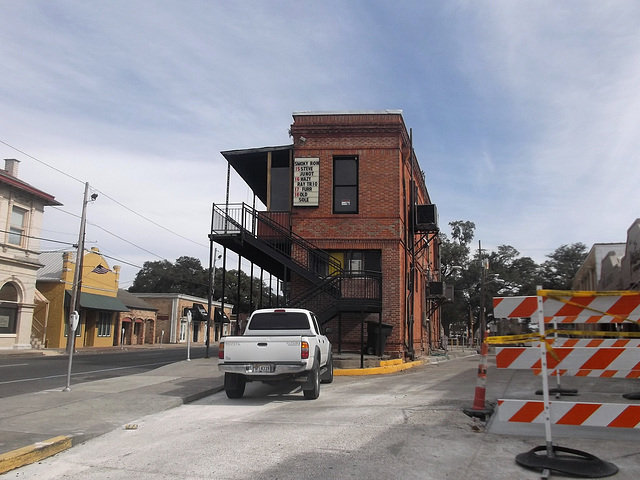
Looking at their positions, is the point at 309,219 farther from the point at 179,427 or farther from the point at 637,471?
the point at 637,471

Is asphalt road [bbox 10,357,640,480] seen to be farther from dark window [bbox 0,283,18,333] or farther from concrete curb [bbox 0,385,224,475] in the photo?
dark window [bbox 0,283,18,333]

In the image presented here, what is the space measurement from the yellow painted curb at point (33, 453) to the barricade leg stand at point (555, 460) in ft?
17.1

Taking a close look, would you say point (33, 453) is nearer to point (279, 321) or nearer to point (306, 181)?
point (279, 321)

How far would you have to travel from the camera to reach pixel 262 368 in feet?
31.9

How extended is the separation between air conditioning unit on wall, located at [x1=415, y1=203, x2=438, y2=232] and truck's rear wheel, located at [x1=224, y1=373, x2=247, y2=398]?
13.7 metres

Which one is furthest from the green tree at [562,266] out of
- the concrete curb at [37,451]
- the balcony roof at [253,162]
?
the concrete curb at [37,451]

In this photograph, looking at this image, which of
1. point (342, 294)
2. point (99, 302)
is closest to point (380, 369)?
point (342, 294)

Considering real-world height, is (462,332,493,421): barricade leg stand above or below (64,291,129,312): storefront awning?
below

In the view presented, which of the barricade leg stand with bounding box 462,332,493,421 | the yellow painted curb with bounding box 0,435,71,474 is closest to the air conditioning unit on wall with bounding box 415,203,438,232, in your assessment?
the barricade leg stand with bounding box 462,332,493,421

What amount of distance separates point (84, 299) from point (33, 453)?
3434 cm

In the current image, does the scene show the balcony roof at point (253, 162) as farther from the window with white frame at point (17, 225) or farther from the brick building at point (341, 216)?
the window with white frame at point (17, 225)

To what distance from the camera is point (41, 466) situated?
5.75 metres

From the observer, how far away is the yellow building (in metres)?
36.3

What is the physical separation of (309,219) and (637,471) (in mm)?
15397
